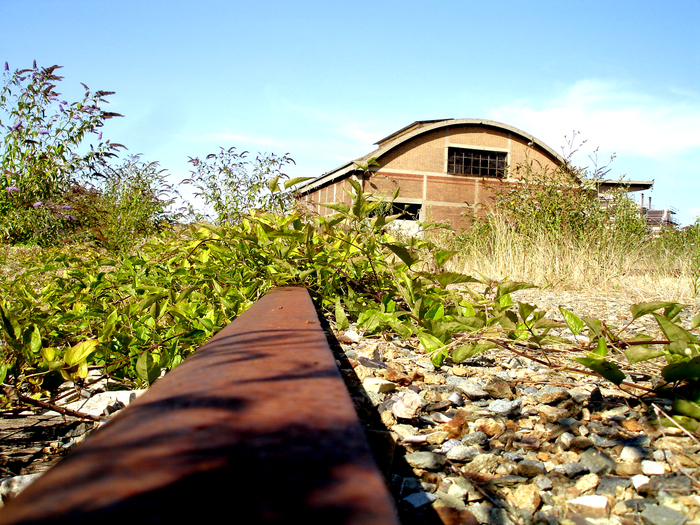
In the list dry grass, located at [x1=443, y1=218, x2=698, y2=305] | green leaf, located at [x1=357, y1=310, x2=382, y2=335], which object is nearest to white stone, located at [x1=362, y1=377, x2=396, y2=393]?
green leaf, located at [x1=357, y1=310, x2=382, y2=335]

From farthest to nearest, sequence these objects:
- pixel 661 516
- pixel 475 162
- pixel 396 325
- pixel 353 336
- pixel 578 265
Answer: pixel 475 162
pixel 578 265
pixel 353 336
pixel 396 325
pixel 661 516

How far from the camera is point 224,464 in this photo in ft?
1.34

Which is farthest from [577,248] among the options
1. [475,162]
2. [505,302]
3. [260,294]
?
[475,162]

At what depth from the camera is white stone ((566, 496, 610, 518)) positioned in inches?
32.0

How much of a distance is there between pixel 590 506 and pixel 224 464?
718 mm

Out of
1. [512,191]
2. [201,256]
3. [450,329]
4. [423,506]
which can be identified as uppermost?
[512,191]

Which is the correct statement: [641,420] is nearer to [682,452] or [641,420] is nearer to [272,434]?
[682,452]

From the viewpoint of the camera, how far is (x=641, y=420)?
1.20m

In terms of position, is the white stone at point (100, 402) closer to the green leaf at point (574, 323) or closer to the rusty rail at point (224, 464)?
the rusty rail at point (224, 464)

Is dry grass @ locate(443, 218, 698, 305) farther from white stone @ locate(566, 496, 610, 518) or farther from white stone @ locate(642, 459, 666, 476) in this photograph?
white stone @ locate(566, 496, 610, 518)

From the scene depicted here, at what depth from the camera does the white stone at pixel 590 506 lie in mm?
813

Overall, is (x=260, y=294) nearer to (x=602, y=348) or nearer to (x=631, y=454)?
(x=602, y=348)

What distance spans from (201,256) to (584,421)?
6.44 ft

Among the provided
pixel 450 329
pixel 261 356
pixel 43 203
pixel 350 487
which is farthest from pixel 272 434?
pixel 43 203
